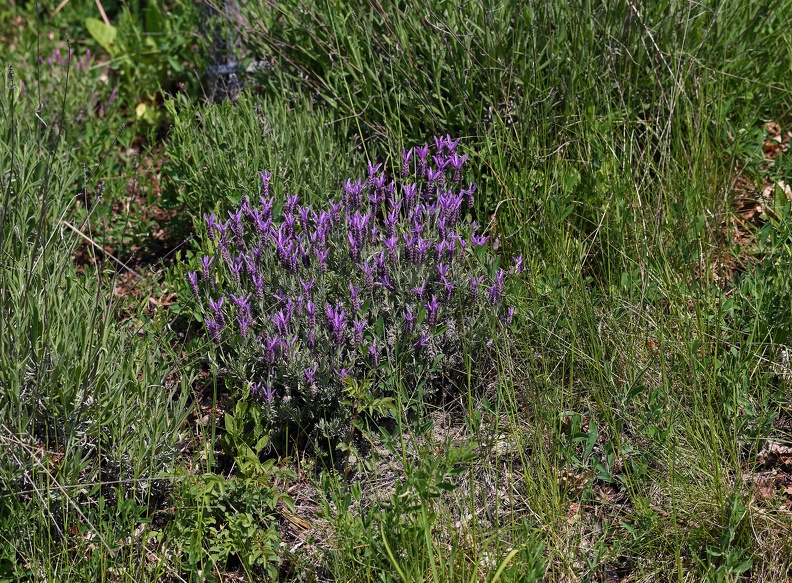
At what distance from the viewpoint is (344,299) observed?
306cm

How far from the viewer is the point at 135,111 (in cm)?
482

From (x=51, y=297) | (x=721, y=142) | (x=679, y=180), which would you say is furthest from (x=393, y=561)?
(x=721, y=142)

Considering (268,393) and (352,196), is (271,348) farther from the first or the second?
(352,196)

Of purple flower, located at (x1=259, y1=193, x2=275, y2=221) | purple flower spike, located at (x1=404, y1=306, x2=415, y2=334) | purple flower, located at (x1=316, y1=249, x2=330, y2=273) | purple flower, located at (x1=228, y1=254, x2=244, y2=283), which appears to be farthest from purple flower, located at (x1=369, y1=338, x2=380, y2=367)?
purple flower, located at (x1=259, y1=193, x2=275, y2=221)

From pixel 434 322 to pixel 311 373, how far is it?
0.46 meters

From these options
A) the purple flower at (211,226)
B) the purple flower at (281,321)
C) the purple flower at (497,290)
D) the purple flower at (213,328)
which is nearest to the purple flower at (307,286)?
the purple flower at (281,321)

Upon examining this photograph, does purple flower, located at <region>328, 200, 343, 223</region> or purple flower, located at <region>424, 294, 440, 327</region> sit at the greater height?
purple flower, located at <region>328, 200, 343, 223</region>

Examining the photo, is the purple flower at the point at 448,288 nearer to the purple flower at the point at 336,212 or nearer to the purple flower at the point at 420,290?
the purple flower at the point at 420,290

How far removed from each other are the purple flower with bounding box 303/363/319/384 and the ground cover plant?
0.7 inches

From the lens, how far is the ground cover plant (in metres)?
2.54

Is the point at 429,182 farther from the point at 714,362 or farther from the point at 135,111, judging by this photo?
the point at 135,111

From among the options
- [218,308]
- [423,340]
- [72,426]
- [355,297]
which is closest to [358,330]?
[355,297]

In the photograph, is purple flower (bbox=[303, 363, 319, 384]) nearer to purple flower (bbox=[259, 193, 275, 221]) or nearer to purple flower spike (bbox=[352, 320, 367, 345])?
purple flower spike (bbox=[352, 320, 367, 345])

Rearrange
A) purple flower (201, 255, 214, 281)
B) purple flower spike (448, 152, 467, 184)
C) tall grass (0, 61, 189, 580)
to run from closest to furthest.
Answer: tall grass (0, 61, 189, 580) → purple flower (201, 255, 214, 281) → purple flower spike (448, 152, 467, 184)
